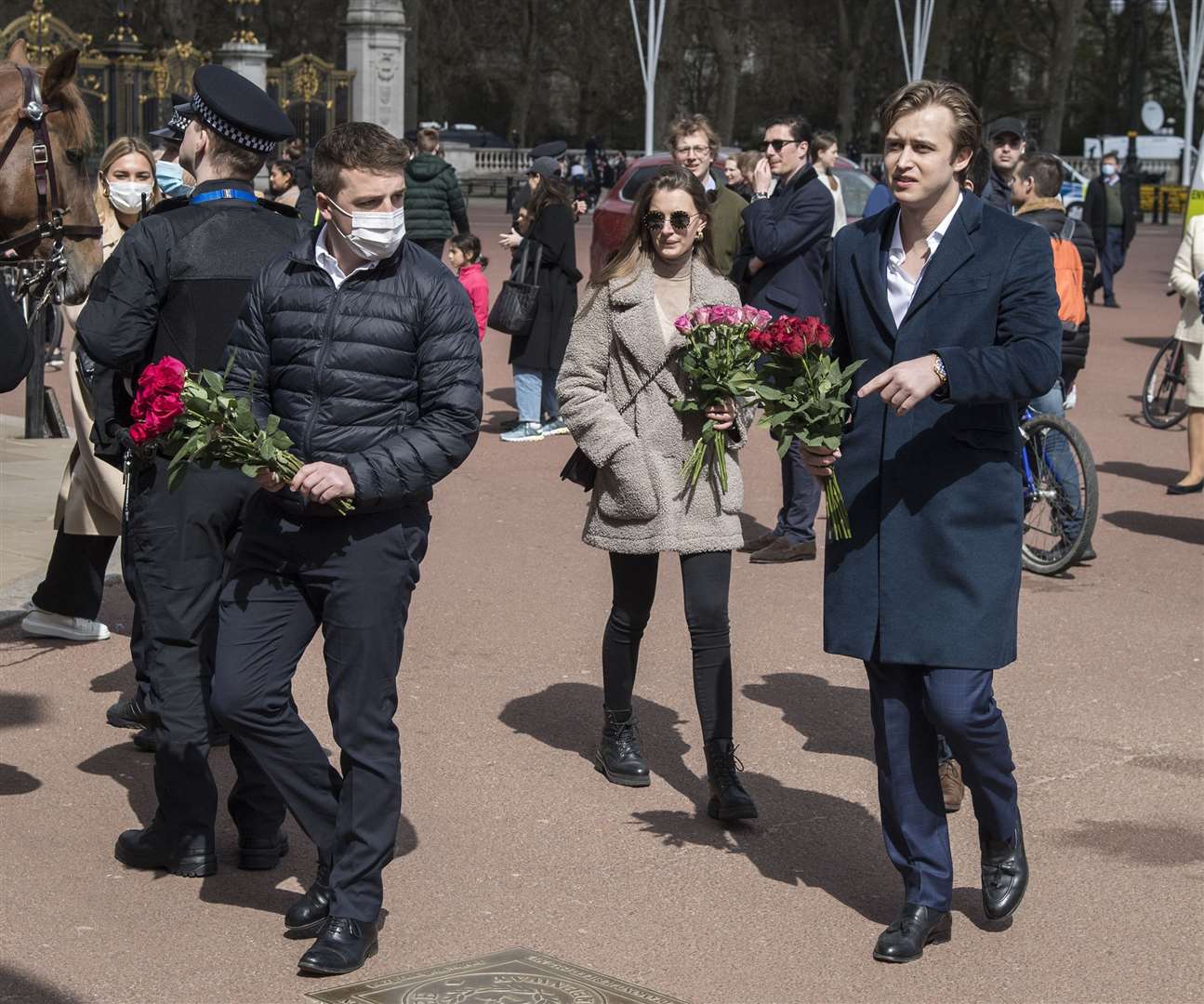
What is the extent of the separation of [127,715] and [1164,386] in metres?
10.3

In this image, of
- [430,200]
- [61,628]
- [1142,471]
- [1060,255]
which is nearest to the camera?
[61,628]

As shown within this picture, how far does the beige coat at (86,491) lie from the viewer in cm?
717

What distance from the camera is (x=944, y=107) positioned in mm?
4613

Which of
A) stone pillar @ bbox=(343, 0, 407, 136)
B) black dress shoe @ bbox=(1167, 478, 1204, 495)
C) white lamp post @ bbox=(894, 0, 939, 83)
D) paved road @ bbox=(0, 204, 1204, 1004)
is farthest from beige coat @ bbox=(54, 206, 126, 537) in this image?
white lamp post @ bbox=(894, 0, 939, 83)

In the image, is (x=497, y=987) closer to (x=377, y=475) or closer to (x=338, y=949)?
(x=338, y=949)

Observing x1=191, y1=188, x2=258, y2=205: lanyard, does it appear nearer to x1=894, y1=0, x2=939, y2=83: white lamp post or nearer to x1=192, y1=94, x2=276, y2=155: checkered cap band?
x1=192, y1=94, x2=276, y2=155: checkered cap band

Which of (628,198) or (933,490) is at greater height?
(933,490)

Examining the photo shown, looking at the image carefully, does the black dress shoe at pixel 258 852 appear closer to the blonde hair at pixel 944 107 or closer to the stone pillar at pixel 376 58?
the blonde hair at pixel 944 107

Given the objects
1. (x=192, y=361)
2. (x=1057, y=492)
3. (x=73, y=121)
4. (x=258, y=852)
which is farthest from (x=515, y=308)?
(x=258, y=852)

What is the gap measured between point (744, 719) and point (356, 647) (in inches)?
100

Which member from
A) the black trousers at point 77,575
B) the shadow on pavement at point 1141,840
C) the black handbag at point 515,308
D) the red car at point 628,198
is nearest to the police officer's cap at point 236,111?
the black trousers at point 77,575

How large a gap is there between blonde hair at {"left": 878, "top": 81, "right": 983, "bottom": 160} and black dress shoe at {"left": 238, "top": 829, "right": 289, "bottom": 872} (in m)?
2.48

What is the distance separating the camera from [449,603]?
853cm

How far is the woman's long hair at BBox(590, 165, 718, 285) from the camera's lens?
5973 millimetres
